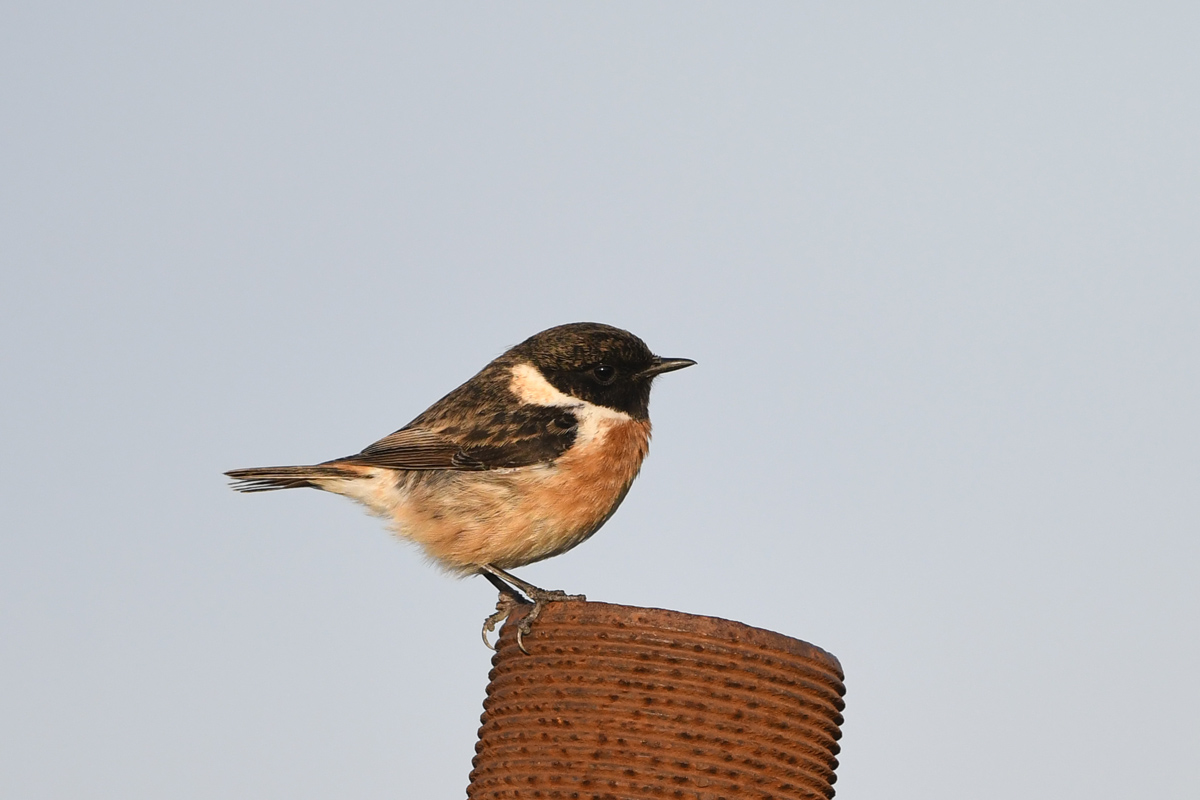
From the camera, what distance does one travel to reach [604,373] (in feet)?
24.8

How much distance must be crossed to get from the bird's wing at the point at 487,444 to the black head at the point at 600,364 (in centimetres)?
24

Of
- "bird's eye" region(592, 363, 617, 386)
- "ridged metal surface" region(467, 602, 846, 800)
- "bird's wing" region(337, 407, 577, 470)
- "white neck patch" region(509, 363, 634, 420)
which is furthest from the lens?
"bird's eye" region(592, 363, 617, 386)

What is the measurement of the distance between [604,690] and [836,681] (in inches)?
24.3

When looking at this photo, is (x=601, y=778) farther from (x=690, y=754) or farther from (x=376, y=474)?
(x=376, y=474)

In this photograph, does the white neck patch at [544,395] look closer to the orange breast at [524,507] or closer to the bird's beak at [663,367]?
the orange breast at [524,507]

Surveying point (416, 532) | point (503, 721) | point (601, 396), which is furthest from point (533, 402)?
point (503, 721)

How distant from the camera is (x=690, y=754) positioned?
10.4 ft

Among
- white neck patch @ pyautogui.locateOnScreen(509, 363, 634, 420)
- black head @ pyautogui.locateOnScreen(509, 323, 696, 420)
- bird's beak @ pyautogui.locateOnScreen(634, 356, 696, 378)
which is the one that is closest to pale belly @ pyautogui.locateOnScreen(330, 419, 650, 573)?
white neck patch @ pyautogui.locateOnScreen(509, 363, 634, 420)

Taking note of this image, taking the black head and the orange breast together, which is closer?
the orange breast

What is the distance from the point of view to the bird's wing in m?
7.17

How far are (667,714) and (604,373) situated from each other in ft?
14.6

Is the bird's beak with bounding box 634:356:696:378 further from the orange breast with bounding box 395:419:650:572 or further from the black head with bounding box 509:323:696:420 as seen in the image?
the orange breast with bounding box 395:419:650:572

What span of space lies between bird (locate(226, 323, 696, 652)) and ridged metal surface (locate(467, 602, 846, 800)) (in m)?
3.19

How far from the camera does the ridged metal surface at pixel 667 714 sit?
125 inches
